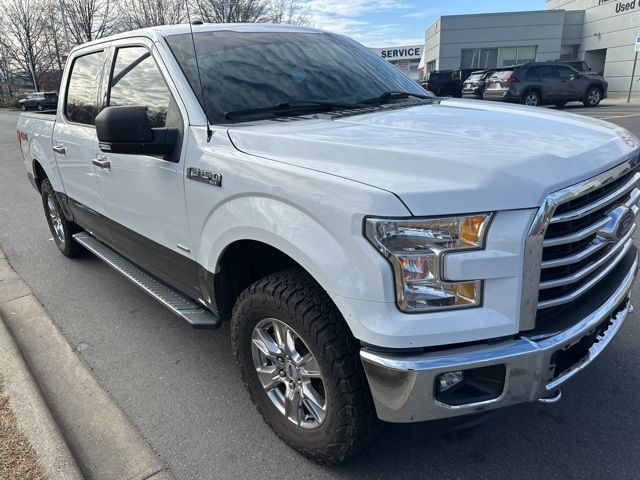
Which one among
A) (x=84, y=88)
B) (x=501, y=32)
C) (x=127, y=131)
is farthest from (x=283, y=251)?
(x=501, y=32)

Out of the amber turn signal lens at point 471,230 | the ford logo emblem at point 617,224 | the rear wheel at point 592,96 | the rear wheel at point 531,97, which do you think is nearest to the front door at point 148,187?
the amber turn signal lens at point 471,230

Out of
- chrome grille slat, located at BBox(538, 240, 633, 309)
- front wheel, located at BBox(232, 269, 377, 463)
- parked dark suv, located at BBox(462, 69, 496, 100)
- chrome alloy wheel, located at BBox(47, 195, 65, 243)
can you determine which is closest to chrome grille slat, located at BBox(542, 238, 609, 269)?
chrome grille slat, located at BBox(538, 240, 633, 309)

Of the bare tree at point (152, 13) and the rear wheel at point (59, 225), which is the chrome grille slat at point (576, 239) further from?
the bare tree at point (152, 13)

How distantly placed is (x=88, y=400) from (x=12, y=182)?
910 centimetres

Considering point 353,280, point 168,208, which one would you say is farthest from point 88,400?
point 353,280

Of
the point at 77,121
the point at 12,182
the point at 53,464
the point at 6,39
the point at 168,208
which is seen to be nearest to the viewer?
the point at 53,464

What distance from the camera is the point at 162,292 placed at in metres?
3.23

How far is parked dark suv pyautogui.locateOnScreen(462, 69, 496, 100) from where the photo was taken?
21.5 meters

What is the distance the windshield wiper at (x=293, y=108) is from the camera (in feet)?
8.89

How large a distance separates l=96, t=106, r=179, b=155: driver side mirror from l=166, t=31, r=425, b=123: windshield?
0.31 m

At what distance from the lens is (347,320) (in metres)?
1.92

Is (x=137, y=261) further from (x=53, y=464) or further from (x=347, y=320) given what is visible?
(x=347, y=320)

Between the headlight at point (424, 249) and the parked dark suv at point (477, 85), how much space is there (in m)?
21.2

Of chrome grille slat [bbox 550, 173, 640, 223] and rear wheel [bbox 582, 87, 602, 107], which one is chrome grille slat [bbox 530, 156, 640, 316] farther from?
rear wheel [bbox 582, 87, 602, 107]
